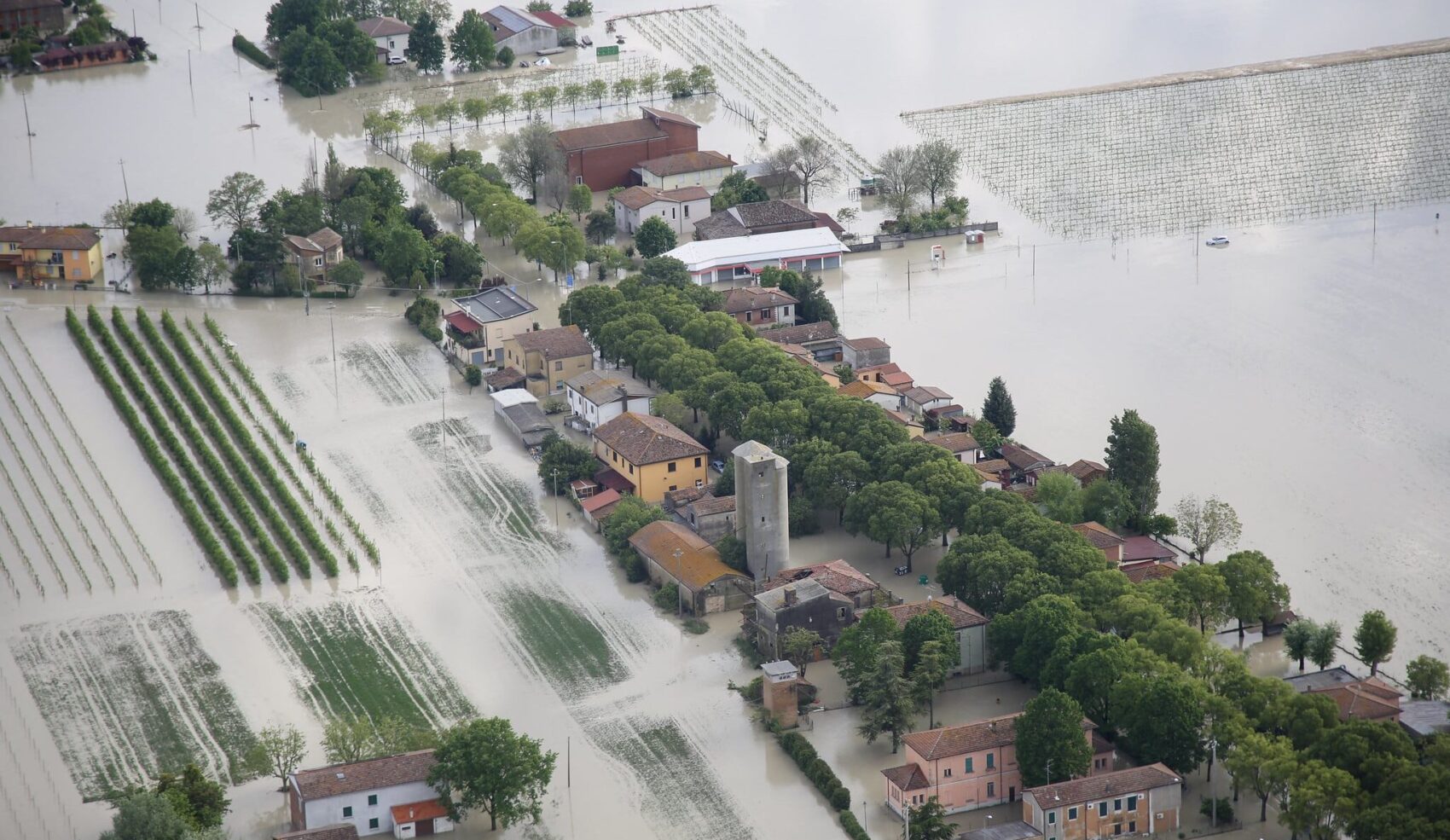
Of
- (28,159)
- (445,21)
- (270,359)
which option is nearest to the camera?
(270,359)

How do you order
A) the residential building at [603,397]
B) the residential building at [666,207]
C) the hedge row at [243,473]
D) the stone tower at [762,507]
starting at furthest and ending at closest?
the residential building at [666,207], the residential building at [603,397], the hedge row at [243,473], the stone tower at [762,507]

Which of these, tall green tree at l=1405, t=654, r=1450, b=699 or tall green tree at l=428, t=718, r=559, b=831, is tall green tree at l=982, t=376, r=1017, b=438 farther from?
tall green tree at l=428, t=718, r=559, b=831

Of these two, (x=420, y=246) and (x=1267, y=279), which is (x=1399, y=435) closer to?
(x=1267, y=279)

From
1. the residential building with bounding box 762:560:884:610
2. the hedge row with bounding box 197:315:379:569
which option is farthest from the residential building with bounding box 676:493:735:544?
the hedge row with bounding box 197:315:379:569

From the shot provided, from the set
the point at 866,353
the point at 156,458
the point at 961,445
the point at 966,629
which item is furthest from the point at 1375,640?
the point at 156,458

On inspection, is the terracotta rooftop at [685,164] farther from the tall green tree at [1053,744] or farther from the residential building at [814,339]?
the tall green tree at [1053,744]

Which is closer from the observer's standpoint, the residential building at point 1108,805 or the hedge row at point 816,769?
the residential building at point 1108,805

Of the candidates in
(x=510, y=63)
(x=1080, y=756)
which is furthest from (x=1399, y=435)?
(x=510, y=63)

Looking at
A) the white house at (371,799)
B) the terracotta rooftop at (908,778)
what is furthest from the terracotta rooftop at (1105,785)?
the white house at (371,799)
